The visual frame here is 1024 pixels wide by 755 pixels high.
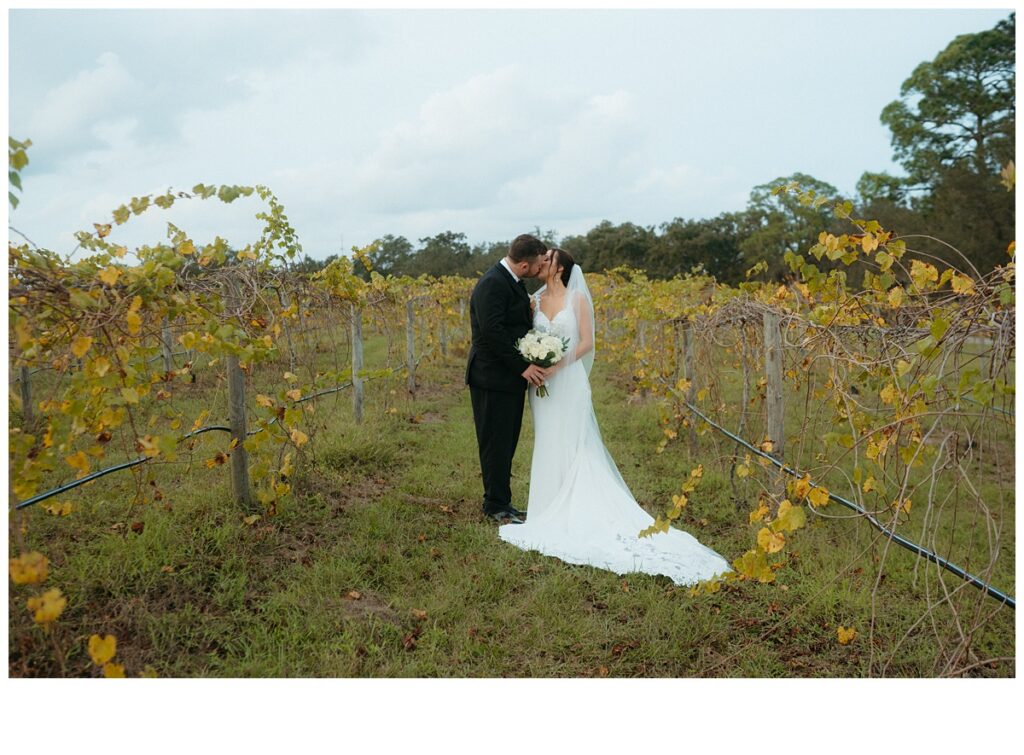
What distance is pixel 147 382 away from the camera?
2.62 m

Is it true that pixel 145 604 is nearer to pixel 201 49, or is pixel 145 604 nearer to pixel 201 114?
pixel 201 49

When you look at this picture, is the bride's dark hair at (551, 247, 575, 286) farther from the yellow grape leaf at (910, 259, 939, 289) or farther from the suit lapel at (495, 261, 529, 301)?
the yellow grape leaf at (910, 259, 939, 289)

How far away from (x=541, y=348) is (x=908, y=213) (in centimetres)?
2949

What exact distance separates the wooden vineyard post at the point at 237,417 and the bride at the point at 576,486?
149 centimetres

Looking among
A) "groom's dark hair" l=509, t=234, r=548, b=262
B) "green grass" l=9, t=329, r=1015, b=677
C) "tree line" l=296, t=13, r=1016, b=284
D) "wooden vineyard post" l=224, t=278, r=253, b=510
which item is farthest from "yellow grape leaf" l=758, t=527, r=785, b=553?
"tree line" l=296, t=13, r=1016, b=284

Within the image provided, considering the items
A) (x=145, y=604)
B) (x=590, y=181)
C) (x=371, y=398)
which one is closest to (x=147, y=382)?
(x=145, y=604)

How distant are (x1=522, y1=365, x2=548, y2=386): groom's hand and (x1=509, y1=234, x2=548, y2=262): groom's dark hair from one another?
0.68 m

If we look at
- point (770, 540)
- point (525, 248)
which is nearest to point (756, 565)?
point (770, 540)

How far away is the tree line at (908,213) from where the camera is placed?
78.0 feet

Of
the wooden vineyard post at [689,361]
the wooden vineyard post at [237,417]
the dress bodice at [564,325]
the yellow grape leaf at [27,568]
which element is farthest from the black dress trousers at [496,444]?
the yellow grape leaf at [27,568]

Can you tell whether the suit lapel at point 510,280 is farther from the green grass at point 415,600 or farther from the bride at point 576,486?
the green grass at point 415,600

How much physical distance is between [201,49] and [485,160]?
477 centimetres

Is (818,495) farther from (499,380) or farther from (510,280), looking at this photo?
→ (510,280)

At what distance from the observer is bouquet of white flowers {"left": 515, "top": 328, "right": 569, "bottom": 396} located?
4.11 meters
